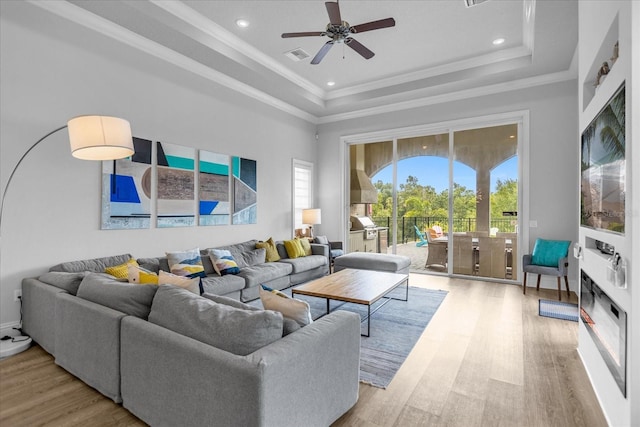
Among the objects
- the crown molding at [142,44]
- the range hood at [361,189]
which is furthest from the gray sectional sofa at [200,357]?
the range hood at [361,189]

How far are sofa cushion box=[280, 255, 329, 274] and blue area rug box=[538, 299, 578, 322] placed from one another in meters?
3.20

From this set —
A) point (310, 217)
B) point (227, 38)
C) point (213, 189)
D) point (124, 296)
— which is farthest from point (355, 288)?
point (227, 38)

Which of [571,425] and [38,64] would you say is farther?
[38,64]

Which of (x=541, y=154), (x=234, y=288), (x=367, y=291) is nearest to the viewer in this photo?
(x=367, y=291)

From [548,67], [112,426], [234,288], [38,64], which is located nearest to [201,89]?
[38,64]

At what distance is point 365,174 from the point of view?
7230mm

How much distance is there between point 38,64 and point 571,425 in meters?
5.24

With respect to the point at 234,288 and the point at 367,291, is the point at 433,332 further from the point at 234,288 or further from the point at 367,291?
the point at 234,288

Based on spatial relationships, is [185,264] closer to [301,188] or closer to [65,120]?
[65,120]

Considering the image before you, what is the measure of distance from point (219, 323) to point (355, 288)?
85.5 inches

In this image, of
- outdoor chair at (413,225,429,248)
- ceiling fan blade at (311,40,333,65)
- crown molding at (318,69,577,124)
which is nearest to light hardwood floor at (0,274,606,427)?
outdoor chair at (413,225,429,248)

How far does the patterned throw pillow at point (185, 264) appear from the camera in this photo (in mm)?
3879

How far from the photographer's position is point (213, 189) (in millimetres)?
5016

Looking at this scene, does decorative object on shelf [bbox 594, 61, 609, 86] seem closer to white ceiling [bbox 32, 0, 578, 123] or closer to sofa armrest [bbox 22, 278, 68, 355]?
white ceiling [bbox 32, 0, 578, 123]
